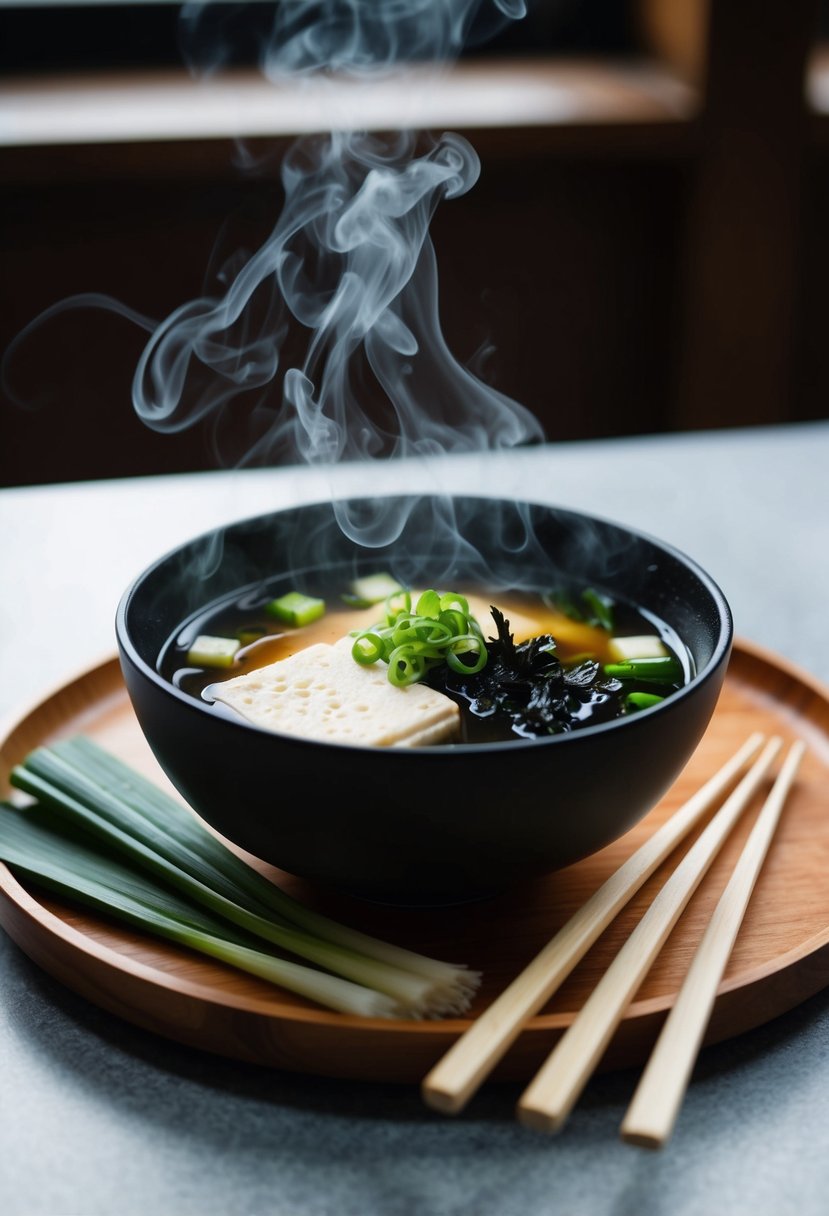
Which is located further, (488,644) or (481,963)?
(488,644)

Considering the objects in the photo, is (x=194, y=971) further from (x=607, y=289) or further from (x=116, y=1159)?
(x=607, y=289)

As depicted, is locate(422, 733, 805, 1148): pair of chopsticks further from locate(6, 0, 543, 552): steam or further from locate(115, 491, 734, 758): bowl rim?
locate(6, 0, 543, 552): steam

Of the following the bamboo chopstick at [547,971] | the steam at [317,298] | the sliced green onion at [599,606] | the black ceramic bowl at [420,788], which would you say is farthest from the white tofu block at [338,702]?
the steam at [317,298]

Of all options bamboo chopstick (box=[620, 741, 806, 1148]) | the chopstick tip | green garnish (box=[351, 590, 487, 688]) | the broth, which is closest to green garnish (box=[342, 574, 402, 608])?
the broth

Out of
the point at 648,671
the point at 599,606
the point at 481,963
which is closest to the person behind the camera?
the point at 481,963

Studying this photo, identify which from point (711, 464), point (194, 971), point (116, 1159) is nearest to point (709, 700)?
point (194, 971)

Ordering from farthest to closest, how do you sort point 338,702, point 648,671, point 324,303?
1. point 324,303
2. point 648,671
3. point 338,702

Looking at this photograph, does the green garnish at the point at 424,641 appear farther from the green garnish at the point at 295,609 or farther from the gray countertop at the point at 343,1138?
the gray countertop at the point at 343,1138

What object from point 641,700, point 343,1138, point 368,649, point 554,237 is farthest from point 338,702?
point 554,237

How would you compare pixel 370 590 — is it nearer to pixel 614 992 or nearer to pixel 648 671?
pixel 648 671
